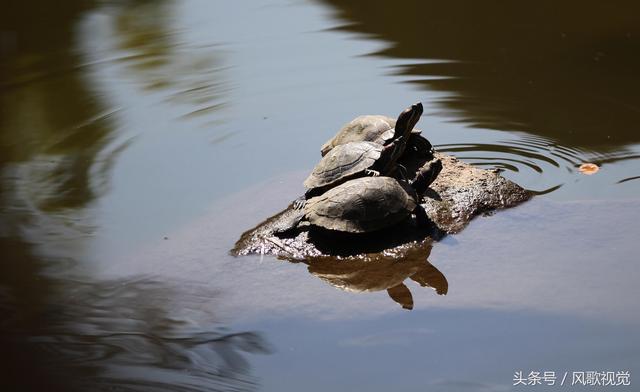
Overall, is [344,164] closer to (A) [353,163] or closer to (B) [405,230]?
(A) [353,163]

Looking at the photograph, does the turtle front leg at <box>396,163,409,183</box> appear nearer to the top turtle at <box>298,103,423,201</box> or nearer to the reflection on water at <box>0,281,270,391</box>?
the top turtle at <box>298,103,423,201</box>

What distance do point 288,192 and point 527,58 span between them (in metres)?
3.29

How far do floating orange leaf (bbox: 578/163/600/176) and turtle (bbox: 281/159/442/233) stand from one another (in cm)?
155

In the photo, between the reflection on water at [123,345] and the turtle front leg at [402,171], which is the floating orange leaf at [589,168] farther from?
the reflection on water at [123,345]

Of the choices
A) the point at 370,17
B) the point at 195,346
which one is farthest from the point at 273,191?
the point at 370,17

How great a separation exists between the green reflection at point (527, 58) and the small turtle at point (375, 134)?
3.80 feet

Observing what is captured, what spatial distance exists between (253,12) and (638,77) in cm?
440

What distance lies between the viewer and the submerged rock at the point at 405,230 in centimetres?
471

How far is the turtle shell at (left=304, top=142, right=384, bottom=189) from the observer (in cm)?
501

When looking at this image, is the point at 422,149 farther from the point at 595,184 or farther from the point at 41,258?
the point at 41,258

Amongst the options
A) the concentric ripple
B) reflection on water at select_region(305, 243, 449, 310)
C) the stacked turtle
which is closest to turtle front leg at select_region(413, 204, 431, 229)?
the stacked turtle

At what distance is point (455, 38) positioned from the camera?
8352 mm

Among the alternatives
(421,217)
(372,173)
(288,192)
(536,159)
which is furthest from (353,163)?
(536,159)

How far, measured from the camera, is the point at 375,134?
5.41 metres
